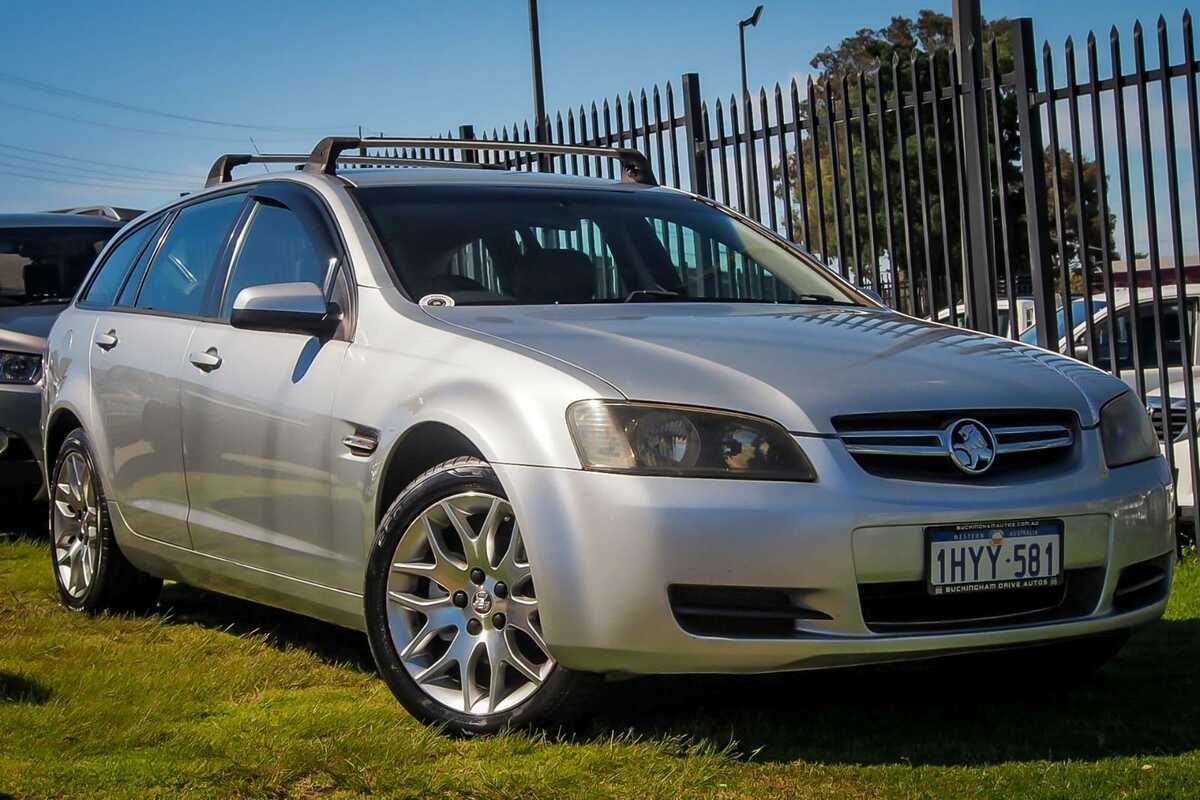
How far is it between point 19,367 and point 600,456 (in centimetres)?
562

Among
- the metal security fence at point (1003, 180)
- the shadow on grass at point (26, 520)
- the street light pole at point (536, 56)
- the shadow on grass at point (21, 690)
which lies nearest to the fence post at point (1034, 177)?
the metal security fence at point (1003, 180)

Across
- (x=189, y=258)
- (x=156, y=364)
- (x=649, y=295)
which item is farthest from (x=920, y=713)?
(x=189, y=258)

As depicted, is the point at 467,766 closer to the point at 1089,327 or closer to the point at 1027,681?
the point at 1027,681

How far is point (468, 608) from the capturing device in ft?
13.7

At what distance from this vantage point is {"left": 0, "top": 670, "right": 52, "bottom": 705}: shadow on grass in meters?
4.70

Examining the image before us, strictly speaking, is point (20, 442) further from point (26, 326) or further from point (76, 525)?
point (76, 525)

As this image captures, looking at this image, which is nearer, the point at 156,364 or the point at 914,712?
the point at 914,712

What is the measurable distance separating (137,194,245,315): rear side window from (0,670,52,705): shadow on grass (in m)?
1.41

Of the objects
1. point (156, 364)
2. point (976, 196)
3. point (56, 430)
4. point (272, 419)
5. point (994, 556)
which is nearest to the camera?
point (994, 556)

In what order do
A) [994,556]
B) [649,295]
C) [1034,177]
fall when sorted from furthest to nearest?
[1034,177] → [649,295] → [994,556]

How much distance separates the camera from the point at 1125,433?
4383 mm

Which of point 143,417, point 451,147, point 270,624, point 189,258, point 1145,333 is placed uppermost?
point 451,147

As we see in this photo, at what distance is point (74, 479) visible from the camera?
6465 mm

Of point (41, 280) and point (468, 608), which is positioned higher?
point (41, 280)
